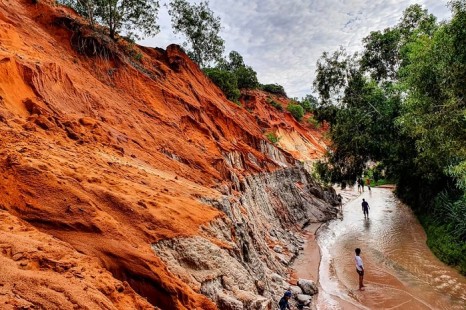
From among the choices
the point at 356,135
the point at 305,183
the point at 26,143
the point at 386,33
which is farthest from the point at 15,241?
the point at 386,33

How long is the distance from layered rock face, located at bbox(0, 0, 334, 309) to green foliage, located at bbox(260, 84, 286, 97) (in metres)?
53.4

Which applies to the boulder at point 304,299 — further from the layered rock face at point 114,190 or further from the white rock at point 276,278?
the white rock at point 276,278

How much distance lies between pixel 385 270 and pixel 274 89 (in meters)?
63.1

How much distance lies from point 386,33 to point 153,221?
2477 centimetres

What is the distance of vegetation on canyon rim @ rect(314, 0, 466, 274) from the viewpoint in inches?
396

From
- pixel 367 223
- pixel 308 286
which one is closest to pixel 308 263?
pixel 308 286

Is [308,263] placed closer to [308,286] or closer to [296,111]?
[308,286]

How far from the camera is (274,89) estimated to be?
73.2 metres

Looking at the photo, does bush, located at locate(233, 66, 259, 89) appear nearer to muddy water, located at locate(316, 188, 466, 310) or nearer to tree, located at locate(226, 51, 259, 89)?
tree, located at locate(226, 51, 259, 89)

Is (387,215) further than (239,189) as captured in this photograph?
Yes

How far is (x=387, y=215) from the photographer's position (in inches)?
960

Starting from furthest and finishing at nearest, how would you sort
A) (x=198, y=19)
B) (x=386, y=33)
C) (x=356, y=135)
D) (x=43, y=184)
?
1. (x=198, y=19)
2. (x=386, y=33)
3. (x=356, y=135)
4. (x=43, y=184)

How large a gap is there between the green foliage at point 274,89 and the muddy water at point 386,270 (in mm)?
53428

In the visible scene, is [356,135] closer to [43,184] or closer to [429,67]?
[429,67]
